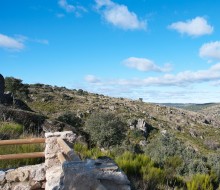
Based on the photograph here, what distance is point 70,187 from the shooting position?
13.0ft

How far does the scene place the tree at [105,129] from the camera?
33.5 meters

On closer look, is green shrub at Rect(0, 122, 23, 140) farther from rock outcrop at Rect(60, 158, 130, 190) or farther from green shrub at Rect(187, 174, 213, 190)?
rock outcrop at Rect(60, 158, 130, 190)

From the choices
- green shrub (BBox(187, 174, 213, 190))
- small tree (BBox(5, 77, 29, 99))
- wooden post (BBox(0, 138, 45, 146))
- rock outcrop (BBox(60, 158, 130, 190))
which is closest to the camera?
rock outcrop (BBox(60, 158, 130, 190))

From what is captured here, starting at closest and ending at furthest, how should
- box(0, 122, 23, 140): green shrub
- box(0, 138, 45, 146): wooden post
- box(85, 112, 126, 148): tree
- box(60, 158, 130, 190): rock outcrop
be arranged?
box(60, 158, 130, 190): rock outcrop → box(0, 138, 45, 146): wooden post → box(0, 122, 23, 140): green shrub → box(85, 112, 126, 148): tree

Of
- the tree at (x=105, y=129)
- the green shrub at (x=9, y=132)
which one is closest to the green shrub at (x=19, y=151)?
the green shrub at (x=9, y=132)

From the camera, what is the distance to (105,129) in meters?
34.5

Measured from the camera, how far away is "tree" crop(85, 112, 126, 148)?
33453mm

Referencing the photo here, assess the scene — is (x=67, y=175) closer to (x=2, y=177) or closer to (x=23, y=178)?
(x=23, y=178)

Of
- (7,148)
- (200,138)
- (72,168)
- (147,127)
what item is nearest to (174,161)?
(7,148)

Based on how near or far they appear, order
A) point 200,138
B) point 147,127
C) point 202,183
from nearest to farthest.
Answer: point 202,183
point 147,127
point 200,138

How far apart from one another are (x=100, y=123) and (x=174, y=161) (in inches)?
1049

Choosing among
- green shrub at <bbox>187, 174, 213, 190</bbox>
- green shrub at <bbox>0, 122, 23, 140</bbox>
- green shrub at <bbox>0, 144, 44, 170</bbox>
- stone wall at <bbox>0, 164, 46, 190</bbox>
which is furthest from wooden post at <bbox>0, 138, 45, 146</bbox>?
green shrub at <bbox>187, 174, 213, 190</bbox>

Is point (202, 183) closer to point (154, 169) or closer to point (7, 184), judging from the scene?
point (154, 169)

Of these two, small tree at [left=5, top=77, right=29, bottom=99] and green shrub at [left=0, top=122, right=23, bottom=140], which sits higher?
small tree at [left=5, top=77, right=29, bottom=99]
